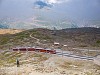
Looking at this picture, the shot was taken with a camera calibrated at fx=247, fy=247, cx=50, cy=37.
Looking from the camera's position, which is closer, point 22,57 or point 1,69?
point 1,69

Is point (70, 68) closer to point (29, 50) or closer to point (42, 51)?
point (42, 51)

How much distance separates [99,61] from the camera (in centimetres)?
7844

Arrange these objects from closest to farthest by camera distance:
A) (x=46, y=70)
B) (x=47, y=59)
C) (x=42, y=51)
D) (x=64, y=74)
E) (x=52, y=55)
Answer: (x=64, y=74) < (x=46, y=70) < (x=47, y=59) < (x=52, y=55) < (x=42, y=51)

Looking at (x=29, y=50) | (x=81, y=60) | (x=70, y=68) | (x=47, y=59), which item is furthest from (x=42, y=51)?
(x=70, y=68)

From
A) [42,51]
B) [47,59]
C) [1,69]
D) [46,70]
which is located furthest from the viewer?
[42,51]

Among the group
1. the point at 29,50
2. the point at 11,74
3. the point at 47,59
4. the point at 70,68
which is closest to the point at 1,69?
the point at 11,74

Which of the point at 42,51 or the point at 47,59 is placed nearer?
the point at 47,59

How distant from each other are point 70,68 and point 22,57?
28.3m

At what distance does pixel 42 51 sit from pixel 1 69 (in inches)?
1033

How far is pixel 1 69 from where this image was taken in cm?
7712

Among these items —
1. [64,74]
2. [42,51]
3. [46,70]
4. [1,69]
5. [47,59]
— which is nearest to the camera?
[64,74]

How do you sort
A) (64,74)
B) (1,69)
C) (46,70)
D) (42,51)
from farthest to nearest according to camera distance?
(42,51), (1,69), (46,70), (64,74)

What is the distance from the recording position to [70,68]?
233ft

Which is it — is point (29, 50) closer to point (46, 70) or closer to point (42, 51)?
point (42, 51)
